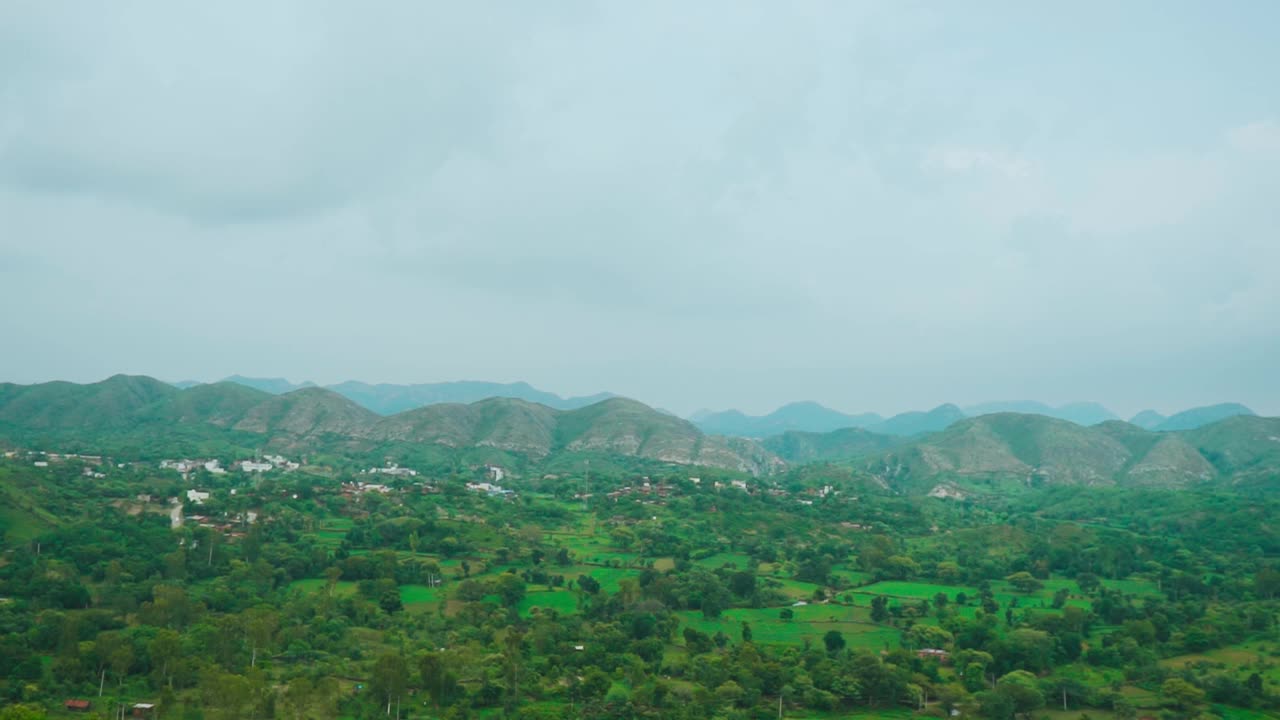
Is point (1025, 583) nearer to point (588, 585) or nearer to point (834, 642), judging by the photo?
point (834, 642)

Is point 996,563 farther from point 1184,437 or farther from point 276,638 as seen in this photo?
point 1184,437

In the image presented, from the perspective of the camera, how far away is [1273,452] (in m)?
119

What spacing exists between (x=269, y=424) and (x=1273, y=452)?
561ft

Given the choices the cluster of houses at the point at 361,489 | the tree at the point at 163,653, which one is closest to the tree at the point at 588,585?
the tree at the point at 163,653

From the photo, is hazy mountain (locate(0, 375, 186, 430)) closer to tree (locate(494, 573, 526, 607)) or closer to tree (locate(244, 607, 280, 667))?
tree (locate(494, 573, 526, 607))

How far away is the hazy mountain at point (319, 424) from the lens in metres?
129

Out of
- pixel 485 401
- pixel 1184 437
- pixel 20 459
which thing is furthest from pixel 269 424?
pixel 1184 437

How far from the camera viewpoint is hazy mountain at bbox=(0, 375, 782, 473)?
12938 centimetres

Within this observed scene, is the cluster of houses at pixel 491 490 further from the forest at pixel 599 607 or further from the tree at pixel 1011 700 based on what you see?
the tree at pixel 1011 700

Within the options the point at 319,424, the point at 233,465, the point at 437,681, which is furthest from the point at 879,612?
the point at 319,424

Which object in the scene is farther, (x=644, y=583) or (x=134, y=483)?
(x=134, y=483)

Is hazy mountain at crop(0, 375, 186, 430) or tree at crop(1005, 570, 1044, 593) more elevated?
hazy mountain at crop(0, 375, 186, 430)

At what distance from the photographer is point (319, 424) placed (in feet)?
459

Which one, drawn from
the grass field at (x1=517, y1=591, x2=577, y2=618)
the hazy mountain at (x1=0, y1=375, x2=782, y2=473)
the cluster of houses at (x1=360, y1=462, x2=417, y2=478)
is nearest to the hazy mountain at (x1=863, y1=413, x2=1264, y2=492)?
the hazy mountain at (x1=0, y1=375, x2=782, y2=473)
